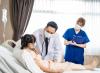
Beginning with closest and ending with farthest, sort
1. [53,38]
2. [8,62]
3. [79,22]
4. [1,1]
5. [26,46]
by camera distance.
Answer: [8,62] → [26,46] → [53,38] → [79,22] → [1,1]

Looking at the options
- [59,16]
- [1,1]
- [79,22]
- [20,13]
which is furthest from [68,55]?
[1,1]

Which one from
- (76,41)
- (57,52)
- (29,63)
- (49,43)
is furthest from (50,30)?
(29,63)

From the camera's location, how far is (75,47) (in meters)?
4.81

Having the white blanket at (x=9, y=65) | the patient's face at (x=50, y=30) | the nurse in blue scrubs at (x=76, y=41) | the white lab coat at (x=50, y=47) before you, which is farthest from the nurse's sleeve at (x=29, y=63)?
the nurse in blue scrubs at (x=76, y=41)

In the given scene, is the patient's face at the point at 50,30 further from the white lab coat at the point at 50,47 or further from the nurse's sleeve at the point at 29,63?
the nurse's sleeve at the point at 29,63

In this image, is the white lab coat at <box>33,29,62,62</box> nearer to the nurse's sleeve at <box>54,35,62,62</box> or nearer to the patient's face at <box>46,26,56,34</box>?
the nurse's sleeve at <box>54,35,62,62</box>

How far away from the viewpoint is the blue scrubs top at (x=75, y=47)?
473cm

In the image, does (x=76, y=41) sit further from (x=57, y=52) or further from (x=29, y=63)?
(x=29, y=63)

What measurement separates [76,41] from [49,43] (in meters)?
0.69

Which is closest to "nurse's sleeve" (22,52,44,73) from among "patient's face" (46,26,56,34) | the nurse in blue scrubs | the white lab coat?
the white lab coat

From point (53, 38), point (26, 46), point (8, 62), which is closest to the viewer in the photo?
point (8, 62)

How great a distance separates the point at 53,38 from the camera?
436cm

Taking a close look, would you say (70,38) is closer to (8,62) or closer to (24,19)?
(24,19)

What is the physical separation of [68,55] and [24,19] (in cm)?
148
